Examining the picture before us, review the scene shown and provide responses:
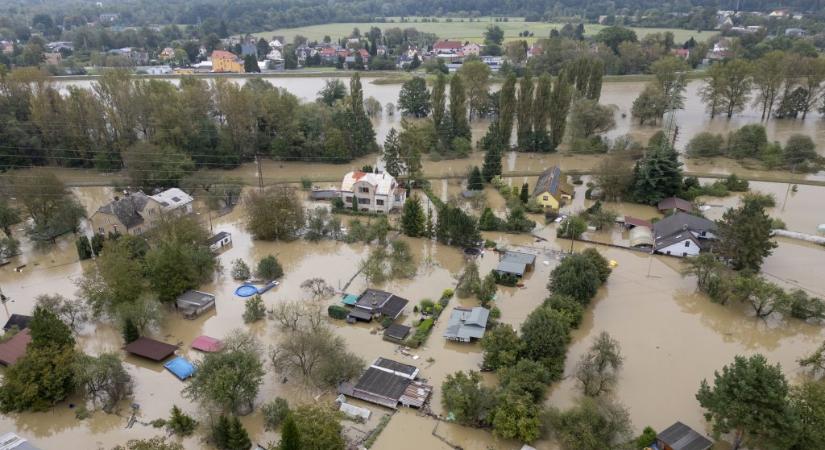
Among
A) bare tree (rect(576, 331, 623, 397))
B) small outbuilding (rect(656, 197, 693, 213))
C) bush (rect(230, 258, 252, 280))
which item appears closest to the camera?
bare tree (rect(576, 331, 623, 397))

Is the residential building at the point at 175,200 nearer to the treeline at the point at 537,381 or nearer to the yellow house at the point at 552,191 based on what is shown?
the treeline at the point at 537,381

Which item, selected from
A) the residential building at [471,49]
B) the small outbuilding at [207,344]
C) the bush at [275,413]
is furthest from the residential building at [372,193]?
the residential building at [471,49]

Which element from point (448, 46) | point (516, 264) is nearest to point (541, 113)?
point (516, 264)

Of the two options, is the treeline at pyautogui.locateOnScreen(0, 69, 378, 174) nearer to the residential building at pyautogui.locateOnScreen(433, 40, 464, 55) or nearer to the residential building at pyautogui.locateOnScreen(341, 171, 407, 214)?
the residential building at pyautogui.locateOnScreen(341, 171, 407, 214)

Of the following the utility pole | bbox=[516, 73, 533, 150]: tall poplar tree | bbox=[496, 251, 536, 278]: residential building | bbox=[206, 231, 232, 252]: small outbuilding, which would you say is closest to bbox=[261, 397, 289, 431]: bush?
bbox=[496, 251, 536, 278]: residential building

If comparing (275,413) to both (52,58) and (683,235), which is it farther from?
(52,58)
